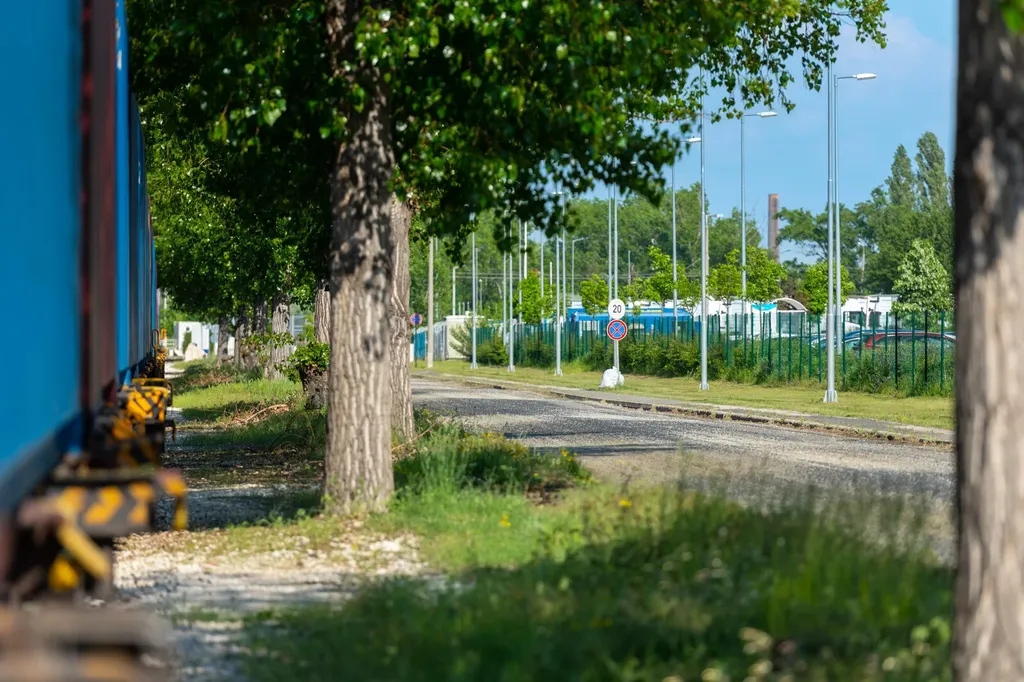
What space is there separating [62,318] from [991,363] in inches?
134

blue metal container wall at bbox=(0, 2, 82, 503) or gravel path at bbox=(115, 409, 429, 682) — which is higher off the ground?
blue metal container wall at bbox=(0, 2, 82, 503)

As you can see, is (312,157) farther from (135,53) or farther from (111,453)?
(111,453)

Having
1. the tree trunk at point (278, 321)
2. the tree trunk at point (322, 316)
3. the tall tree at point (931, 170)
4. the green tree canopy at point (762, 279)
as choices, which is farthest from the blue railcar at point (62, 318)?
the tall tree at point (931, 170)

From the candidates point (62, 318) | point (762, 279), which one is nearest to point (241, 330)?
point (762, 279)

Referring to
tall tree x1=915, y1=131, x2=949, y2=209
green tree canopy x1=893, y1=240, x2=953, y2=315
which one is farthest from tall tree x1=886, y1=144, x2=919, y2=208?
green tree canopy x1=893, y1=240, x2=953, y2=315

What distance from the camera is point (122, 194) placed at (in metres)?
9.66

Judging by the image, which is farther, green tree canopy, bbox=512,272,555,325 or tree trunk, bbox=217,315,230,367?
green tree canopy, bbox=512,272,555,325

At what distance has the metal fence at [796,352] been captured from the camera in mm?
37000

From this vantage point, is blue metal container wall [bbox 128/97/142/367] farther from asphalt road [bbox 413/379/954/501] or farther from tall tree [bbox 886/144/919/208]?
tall tree [bbox 886/144/919/208]

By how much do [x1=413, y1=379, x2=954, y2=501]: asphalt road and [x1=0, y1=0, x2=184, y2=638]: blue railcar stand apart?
4817mm

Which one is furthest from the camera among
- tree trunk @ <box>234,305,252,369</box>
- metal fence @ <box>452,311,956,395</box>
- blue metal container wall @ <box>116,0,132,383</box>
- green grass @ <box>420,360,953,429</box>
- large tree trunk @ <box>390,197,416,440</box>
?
tree trunk @ <box>234,305,252,369</box>

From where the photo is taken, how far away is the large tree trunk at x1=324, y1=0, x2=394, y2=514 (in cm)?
1172

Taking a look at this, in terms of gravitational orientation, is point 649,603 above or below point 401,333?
below

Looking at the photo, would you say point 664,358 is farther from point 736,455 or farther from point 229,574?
point 229,574
